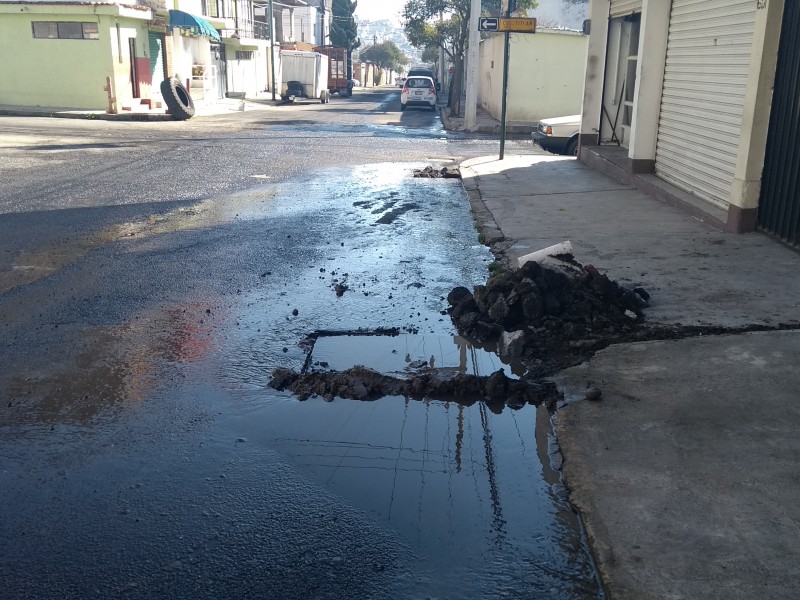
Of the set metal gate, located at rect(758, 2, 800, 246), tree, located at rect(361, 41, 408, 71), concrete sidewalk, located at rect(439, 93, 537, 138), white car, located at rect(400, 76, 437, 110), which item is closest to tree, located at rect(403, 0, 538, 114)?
white car, located at rect(400, 76, 437, 110)

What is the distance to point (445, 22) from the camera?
49.4 metres

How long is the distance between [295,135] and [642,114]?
13055 mm

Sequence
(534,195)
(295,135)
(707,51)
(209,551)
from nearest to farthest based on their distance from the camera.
Result: 1. (209,551)
2. (707,51)
3. (534,195)
4. (295,135)

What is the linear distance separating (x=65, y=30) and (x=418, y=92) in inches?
631

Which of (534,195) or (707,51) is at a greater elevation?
(707,51)

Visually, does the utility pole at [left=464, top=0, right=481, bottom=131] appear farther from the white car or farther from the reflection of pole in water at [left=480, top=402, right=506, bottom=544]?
the reflection of pole in water at [left=480, top=402, right=506, bottom=544]

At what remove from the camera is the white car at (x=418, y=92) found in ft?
126

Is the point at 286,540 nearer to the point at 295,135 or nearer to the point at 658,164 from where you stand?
the point at 658,164

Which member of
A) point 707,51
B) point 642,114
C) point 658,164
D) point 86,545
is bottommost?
point 86,545

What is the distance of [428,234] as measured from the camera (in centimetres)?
1004

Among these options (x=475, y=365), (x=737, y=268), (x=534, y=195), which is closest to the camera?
(x=475, y=365)

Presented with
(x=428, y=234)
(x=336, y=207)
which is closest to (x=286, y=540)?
(x=428, y=234)

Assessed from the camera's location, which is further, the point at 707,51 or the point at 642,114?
the point at 642,114

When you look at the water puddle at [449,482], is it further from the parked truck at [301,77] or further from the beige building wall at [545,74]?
the parked truck at [301,77]
